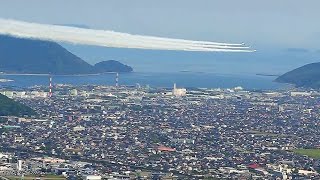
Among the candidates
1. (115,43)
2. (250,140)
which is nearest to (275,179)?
(115,43)

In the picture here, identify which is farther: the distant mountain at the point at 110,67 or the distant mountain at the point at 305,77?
the distant mountain at the point at 110,67

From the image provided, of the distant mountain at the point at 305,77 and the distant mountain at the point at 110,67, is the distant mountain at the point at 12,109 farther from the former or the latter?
the distant mountain at the point at 110,67

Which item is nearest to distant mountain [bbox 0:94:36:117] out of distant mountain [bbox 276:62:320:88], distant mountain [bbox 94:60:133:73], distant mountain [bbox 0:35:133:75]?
distant mountain [bbox 276:62:320:88]

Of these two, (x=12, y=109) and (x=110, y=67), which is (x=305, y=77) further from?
(x=12, y=109)

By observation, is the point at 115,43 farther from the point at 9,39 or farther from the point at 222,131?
the point at 9,39

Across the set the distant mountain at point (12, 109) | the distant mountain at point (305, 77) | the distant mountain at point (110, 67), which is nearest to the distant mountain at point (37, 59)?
the distant mountain at point (110, 67)

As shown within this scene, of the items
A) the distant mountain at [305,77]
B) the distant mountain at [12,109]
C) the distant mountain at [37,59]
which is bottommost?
the distant mountain at [12,109]
